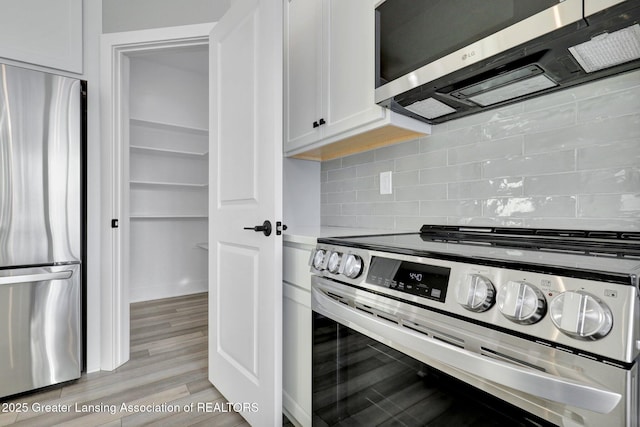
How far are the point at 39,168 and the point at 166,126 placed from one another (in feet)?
6.54

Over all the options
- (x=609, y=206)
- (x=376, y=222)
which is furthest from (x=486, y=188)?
(x=376, y=222)

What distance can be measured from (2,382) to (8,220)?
86 centimetres

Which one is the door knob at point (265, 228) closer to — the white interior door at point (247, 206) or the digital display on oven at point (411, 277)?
the white interior door at point (247, 206)

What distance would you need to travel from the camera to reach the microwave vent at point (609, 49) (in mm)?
816

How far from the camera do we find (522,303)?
0.59m

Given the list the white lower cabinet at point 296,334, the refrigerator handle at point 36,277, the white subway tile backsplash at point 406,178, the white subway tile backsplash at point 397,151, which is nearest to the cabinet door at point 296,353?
the white lower cabinet at point 296,334

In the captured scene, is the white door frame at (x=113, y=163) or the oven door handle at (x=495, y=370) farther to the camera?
the white door frame at (x=113, y=163)

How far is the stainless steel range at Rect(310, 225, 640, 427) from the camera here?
51cm

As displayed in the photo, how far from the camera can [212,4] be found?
7.17ft

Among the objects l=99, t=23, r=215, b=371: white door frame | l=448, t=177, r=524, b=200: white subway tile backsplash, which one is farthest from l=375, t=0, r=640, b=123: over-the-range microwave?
l=99, t=23, r=215, b=371: white door frame

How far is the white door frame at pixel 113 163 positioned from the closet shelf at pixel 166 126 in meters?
1.34

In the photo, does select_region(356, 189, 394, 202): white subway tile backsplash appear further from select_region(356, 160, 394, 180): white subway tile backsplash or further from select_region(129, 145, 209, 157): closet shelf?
select_region(129, 145, 209, 157): closet shelf

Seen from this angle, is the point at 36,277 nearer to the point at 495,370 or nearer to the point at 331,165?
the point at 331,165

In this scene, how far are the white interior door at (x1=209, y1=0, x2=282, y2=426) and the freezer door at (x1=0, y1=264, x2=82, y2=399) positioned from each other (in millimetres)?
810
